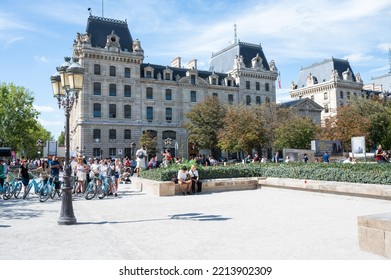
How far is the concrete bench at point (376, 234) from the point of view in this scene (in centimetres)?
534

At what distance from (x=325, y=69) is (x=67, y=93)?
6812 cm

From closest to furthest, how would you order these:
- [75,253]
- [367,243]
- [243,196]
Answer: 1. [367,243]
2. [75,253]
3. [243,196]

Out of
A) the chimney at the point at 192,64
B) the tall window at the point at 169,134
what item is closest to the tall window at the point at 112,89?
the tall window at the point at 169,134

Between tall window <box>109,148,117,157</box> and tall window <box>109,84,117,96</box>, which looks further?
tall window <box>109,84,117,96</box>

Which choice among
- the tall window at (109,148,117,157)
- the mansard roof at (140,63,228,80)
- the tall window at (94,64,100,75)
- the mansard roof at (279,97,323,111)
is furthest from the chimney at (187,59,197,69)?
the tall window at (109,148,117,157)

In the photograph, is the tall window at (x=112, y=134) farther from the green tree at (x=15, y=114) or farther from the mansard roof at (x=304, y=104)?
the mansard roof at (x=304, y=104)

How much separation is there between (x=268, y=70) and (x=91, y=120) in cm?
3101

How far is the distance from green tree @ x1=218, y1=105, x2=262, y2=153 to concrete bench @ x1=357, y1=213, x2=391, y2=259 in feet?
109

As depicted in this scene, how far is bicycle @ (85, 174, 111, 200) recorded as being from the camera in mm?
14469

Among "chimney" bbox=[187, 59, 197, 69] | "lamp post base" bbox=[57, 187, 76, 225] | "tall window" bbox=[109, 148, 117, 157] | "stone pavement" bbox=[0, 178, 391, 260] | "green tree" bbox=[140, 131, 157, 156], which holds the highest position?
"chimney" bbox=[187, 59, 197, 69]

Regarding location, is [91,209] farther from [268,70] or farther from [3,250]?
[268,70]

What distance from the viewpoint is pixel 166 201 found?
13297 millimetres

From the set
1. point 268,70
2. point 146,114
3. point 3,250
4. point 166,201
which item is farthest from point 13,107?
point 3,250

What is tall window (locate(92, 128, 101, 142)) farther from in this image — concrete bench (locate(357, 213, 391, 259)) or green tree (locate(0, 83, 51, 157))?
concrete bench (locate(357, 213, 391, 259))
